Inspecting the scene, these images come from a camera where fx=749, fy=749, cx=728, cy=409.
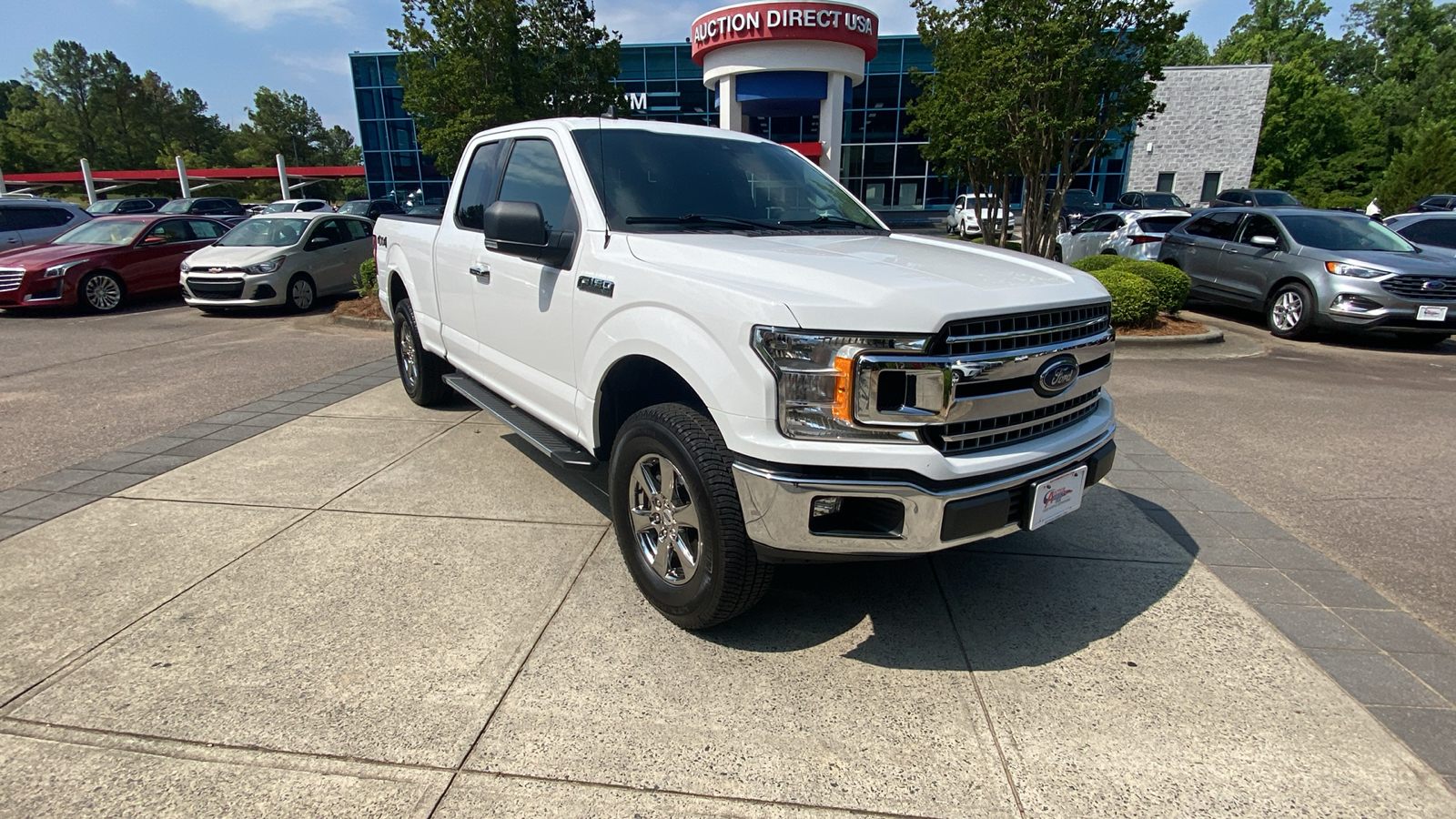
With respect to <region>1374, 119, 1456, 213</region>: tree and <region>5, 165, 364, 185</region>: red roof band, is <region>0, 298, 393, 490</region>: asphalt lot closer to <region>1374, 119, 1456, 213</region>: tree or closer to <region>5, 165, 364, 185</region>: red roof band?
<region>1374, 119, 1456, 213</region>: tree

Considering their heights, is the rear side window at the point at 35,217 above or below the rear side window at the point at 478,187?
below

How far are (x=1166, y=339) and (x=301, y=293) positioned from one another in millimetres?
12339

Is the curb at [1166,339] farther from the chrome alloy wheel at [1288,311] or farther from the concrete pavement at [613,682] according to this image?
the concrete pavement at [613,682]

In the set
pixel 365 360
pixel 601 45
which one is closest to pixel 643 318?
pixel 365 360

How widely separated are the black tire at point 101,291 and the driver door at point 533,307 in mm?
11016

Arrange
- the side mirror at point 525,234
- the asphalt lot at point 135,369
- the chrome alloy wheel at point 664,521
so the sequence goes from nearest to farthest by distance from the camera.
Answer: the chrome alloy wheel at point 664,521
the side mirror at point 525,234
the asphalt lot at point 135,369

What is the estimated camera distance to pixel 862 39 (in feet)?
76.6

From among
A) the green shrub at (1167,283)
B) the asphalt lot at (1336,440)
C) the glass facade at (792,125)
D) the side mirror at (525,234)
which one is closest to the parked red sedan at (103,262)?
the side mirror at (525,234)

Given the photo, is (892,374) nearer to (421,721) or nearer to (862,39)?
(421,721)

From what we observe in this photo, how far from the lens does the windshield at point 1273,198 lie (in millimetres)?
22703

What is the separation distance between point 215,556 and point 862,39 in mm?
24149

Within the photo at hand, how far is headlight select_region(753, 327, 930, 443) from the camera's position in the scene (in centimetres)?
241

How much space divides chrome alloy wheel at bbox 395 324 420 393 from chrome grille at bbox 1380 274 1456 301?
35.5ft

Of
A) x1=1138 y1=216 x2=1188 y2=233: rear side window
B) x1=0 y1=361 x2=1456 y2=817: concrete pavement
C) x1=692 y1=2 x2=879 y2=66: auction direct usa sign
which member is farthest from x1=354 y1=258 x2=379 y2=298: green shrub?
x1=692 y1=2 x2=879 y2=66: auction direct usa sign
